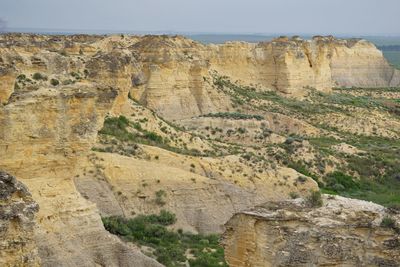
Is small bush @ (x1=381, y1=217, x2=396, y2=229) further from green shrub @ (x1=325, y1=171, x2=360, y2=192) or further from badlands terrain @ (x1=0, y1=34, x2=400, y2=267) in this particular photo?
green shrub @ (x1=325, y1=171, x2=360, y2=192)

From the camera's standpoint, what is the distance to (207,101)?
43.5m

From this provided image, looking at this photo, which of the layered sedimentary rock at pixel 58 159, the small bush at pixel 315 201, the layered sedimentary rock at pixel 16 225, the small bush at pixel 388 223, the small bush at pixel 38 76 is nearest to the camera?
the layered sedimentary rock at pixel 16 225

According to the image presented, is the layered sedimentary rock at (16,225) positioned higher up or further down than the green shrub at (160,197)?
higher up

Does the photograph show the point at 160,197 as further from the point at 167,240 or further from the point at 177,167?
the point at 177,167

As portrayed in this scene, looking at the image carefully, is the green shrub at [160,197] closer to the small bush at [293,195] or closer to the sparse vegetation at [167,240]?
the sparse vegetation at [167,240]

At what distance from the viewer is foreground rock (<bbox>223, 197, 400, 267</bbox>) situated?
10805mm

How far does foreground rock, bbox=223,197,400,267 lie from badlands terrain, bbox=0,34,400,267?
2 cm

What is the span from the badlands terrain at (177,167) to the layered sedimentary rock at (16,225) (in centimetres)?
2

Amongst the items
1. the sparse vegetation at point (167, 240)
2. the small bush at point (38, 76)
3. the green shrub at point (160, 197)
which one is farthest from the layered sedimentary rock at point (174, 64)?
the green shrub at point (160, 197)

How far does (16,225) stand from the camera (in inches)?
403

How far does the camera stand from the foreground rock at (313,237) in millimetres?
10805

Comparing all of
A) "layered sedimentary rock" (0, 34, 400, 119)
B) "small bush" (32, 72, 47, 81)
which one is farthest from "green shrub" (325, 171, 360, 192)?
"small bush" (32, 72, 47, 81)

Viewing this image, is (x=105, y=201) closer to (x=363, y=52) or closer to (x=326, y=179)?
(x=326, y=179)

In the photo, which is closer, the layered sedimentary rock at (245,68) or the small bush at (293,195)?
the small bush at (293,195)
